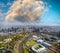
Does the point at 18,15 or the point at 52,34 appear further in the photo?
the point at 52,34

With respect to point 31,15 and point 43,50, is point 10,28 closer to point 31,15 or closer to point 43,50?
point 31,15

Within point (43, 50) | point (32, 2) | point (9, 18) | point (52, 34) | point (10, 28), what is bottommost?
point (43, 50)

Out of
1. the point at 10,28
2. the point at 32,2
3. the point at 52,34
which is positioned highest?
the point at 32,2

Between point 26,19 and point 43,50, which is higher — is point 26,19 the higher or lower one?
the higher one

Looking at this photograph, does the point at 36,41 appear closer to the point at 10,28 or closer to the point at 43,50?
the point at 43,50

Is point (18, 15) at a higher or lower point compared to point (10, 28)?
higher

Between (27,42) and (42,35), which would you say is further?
(42,35)

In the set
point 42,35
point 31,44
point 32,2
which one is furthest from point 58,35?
point 32,2

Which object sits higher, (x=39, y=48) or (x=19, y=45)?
(x=19, y=45)

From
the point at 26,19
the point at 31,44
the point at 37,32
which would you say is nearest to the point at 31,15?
the point at 26,19
